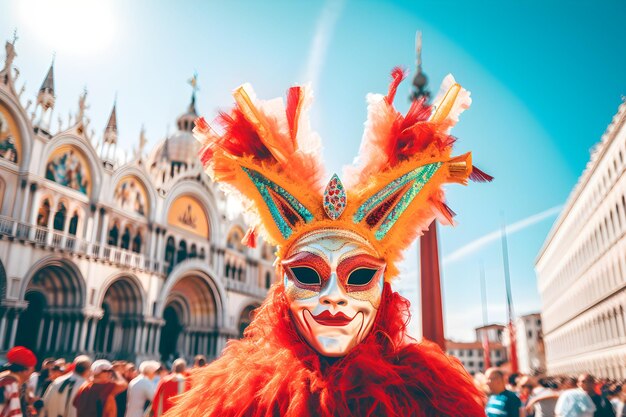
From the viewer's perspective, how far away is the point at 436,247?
12.7 feet

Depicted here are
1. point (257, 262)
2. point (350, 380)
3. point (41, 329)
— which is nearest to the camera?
point (350, 380)

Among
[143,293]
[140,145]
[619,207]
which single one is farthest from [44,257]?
[619,207]

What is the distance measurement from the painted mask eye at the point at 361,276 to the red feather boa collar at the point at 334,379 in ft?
0.71

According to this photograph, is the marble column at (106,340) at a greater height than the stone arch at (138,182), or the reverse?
the stone arch at (138,182)

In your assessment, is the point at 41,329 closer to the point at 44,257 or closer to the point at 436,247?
the point at 44,257

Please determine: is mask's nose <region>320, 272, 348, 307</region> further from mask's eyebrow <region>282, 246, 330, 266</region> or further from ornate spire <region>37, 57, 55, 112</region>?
ornate spire <region>37, 57, 55, 112</region>

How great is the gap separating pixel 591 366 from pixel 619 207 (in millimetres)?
11923

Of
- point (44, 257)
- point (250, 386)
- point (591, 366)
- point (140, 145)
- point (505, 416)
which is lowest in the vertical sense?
point (591, 366)

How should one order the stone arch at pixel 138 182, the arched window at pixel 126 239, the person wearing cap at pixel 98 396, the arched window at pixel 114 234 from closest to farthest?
1. the person wearing cap at pixel 98 396
2. the stone arch at pixel 138 182
3. the arched window at pixel 114 234
4. the arched window at pixel 126 239

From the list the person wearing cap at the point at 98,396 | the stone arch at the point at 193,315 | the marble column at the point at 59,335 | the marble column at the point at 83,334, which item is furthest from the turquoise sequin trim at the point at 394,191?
the stone arch at the point at 193,315

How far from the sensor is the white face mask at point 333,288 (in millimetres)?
2115

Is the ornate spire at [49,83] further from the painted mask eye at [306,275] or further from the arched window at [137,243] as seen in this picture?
the painted mask eye at [306,275]

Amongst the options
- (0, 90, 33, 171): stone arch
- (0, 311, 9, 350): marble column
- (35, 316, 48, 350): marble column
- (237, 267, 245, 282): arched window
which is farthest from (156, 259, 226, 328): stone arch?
(0, 90, 33, 171): stone arch

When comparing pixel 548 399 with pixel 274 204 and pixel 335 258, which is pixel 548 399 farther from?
pixel 274 204
